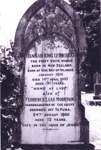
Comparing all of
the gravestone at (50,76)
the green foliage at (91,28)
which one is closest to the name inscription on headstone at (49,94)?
the gravestone at (50,76)

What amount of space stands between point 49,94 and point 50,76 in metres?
0.33

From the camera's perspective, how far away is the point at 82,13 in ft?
104

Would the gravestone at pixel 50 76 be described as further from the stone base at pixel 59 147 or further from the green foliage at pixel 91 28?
the green foliage at pixel 91 28

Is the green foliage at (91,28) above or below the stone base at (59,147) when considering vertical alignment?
above

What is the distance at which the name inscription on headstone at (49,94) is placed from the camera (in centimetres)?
622

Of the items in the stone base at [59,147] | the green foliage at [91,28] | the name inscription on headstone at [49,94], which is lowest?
the stone base at [59,147]

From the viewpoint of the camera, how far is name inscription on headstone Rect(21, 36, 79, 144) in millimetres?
6219

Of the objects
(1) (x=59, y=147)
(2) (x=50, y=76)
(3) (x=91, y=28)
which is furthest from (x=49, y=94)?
(3) (x=91, y=28)

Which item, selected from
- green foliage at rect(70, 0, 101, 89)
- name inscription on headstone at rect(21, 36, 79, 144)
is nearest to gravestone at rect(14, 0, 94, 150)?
name inscription on headstone at rect(21, 36, 79, 144)

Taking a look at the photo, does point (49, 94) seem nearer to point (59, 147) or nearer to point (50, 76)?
point (50, 76)

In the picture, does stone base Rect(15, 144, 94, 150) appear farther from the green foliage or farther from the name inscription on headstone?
the green foliage

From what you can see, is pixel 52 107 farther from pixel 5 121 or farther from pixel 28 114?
pixel 5 121

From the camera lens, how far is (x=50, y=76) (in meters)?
6.22

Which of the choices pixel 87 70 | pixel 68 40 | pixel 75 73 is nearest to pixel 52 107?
pixel 75 73
